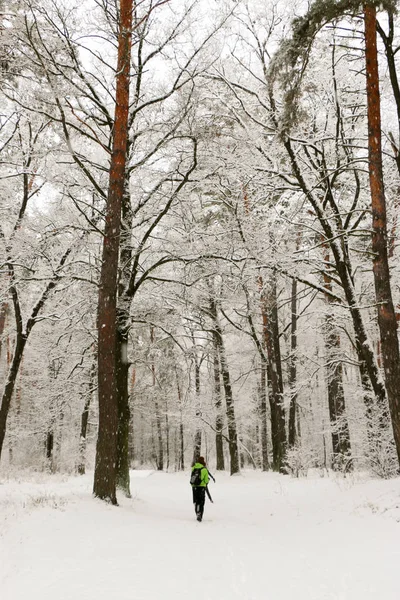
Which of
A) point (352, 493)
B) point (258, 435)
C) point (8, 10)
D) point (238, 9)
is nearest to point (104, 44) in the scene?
point (8, 10)

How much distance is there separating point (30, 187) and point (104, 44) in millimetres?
5857

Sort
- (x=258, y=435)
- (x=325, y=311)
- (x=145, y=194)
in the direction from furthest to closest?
(x=258, y=435), (x=325, y=311), (x=145, y=194)

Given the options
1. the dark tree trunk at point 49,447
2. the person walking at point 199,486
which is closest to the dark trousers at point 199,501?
the person walking at point 199,486

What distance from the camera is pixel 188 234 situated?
1028cm

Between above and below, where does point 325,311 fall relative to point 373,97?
below

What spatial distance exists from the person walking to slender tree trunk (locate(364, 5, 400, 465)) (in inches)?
172

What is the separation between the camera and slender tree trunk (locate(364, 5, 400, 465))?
27.5 ft

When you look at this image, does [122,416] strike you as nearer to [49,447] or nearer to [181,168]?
[181,168]

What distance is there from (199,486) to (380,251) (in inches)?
262

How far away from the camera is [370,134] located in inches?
356

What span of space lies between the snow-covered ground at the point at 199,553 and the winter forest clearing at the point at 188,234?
0.04 metres

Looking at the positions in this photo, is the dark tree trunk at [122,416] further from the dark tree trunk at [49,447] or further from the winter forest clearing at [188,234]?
the dark tree trunk at [49,447]

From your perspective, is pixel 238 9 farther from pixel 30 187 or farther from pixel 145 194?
pixel 30 187

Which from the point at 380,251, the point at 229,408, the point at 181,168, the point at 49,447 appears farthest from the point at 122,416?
the point at 49,447
